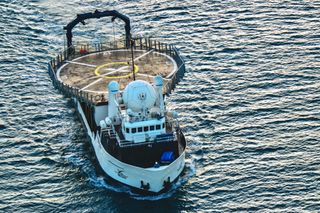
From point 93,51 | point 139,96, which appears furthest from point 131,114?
point 93,51

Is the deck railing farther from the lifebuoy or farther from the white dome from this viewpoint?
the white dome

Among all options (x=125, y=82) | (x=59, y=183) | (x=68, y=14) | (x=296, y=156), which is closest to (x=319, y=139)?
(x=296, y=156)

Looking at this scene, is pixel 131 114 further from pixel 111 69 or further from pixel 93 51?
pixel 93 51

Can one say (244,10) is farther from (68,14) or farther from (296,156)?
(296,156)

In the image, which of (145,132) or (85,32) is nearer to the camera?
(145,132)

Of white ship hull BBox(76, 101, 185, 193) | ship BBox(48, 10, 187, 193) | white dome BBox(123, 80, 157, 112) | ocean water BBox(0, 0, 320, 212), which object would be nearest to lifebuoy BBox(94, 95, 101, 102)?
ship BBox(48, 10, 187, 193)

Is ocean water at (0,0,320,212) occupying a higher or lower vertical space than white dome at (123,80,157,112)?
lower

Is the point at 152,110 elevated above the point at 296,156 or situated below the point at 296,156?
above
